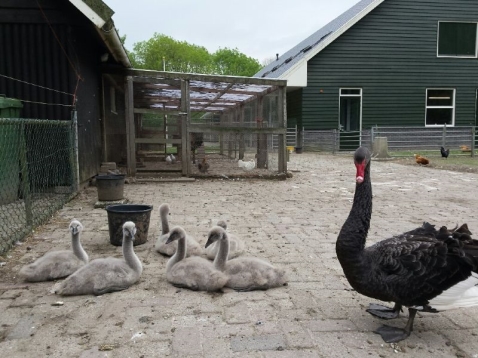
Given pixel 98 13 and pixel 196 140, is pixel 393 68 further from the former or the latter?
pixel 98 13

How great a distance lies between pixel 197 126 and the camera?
37.6ft

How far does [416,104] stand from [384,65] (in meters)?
2.67

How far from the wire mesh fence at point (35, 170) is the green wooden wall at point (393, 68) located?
50.9 feet

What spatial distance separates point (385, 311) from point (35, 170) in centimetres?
638

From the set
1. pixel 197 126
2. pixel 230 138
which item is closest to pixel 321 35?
pixel 230 138

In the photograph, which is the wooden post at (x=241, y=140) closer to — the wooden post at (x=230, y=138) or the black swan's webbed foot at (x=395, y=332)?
the wooden post at (x=230, y=138)

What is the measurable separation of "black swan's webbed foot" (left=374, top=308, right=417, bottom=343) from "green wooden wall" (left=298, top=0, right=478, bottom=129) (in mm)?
19530

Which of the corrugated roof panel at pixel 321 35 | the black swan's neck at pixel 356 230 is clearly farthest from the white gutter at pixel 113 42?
the corrugated roof panel at pixel 321 35

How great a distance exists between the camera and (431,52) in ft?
73.1

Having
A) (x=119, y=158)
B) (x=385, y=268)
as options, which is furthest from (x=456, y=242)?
(x=119, y=158)

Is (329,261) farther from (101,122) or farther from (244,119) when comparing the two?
(244,119)

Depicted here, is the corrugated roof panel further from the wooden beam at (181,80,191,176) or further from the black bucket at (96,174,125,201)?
the black bucket at (96,174,125,201)

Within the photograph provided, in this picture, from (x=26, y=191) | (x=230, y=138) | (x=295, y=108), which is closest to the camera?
(x=26, y=191)

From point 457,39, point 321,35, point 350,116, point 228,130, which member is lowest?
point 228,130
